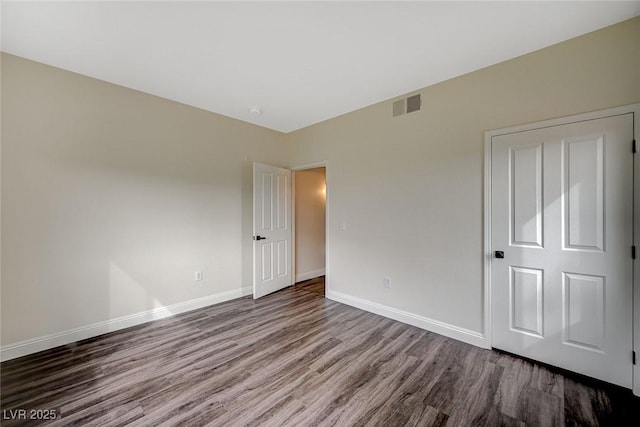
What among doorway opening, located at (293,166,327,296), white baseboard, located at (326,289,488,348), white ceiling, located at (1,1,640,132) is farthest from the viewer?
doorway opening, located at (293,166,327,296)

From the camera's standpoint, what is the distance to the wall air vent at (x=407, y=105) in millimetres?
2900

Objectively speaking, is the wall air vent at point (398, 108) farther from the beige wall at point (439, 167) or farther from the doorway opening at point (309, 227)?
the doorway opening at point (309, 227)

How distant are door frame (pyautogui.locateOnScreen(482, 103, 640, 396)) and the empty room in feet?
0.05

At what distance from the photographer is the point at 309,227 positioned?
197 inches

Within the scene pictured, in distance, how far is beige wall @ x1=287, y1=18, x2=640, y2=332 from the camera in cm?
200

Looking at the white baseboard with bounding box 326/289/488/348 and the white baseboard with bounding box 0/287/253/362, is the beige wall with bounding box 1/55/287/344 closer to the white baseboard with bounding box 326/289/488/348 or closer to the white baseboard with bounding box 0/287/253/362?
the white baseboard with bounding box 0/287/253/362

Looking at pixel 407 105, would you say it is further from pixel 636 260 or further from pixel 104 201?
pixel 104 201

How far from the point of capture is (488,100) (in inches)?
95.8

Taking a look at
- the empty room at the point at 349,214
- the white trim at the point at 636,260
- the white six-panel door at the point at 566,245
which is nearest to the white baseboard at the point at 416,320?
the empty room at the point at 349,214

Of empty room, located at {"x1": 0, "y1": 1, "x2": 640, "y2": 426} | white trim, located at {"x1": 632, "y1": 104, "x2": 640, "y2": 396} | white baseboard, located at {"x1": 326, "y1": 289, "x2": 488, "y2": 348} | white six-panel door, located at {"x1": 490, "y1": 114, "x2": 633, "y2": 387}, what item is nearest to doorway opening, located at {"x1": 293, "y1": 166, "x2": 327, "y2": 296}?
white baseboard, located at {"x1": 326, "y1": 289, "x2": 488, "y2": 348}

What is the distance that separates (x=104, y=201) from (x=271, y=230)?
6.79 ft

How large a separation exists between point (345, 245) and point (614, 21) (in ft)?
10.2

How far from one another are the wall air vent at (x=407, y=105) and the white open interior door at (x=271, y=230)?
2.00 m

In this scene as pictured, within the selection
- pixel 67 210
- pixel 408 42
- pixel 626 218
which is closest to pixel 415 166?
pixel 408 42
